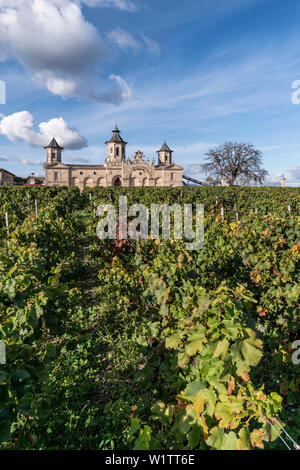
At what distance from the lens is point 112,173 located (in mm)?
54312

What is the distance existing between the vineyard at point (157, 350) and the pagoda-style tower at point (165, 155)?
193ft

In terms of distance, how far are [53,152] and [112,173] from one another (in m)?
14.2

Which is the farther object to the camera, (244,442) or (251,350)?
(251,350)

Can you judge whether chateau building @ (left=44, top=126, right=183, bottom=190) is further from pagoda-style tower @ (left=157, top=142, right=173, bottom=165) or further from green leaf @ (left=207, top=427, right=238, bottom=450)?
green leaf @ (left=207, top=427, right=238, bottom=450)

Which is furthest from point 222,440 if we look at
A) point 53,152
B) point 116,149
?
point 53,152

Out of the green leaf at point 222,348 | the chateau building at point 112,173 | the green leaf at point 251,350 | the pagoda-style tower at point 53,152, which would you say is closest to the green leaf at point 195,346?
the green leaf at point 222,348

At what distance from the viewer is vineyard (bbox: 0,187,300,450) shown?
154cm

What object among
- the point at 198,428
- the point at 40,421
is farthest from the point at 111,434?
the point at 198,428

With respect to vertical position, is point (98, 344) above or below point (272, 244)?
below

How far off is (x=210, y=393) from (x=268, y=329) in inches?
118

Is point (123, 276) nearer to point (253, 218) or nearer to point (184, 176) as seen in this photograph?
point (253, 218)

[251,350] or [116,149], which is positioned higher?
[116,149]

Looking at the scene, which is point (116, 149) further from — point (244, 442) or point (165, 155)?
point (244, 442)
